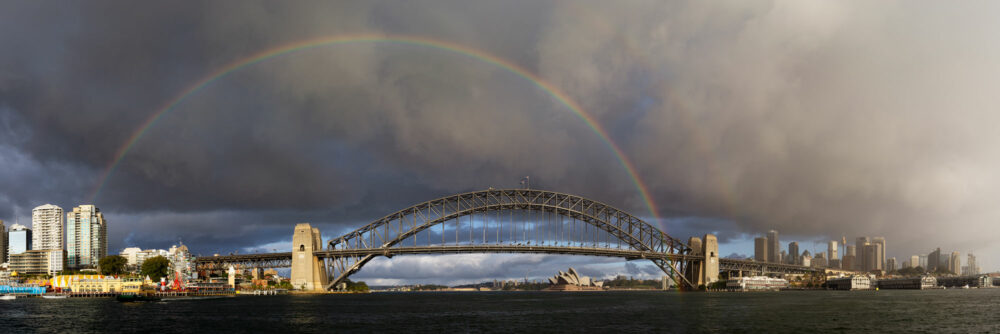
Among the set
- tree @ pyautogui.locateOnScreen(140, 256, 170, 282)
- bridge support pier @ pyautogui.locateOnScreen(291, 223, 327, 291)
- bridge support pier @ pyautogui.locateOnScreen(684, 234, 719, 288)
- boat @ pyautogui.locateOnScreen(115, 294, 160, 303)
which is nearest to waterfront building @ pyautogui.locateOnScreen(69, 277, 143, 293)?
tree @ pyautogui.locateOnScreen(140, 256, 170, 282)

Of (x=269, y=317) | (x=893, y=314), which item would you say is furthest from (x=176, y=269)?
(x=893, y=314)

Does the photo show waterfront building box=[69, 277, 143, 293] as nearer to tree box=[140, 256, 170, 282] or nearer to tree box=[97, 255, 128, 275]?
tree box=[140, 256, 170, 282]

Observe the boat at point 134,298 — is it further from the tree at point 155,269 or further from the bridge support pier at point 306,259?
the tree at point 155,269

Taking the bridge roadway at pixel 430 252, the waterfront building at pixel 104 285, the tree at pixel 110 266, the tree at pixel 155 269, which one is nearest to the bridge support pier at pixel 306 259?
the bridge roadway at pixel 430 252

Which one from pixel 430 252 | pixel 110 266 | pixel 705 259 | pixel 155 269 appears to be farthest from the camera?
pixel 705 259

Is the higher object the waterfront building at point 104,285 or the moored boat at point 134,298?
the moored boat at point 134,298

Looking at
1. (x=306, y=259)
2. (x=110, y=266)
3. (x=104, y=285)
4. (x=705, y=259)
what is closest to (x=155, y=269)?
(x=104, y=285)

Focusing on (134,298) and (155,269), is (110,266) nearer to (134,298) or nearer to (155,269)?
(155,269)

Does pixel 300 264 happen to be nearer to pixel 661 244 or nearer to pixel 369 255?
pixel 369 255
